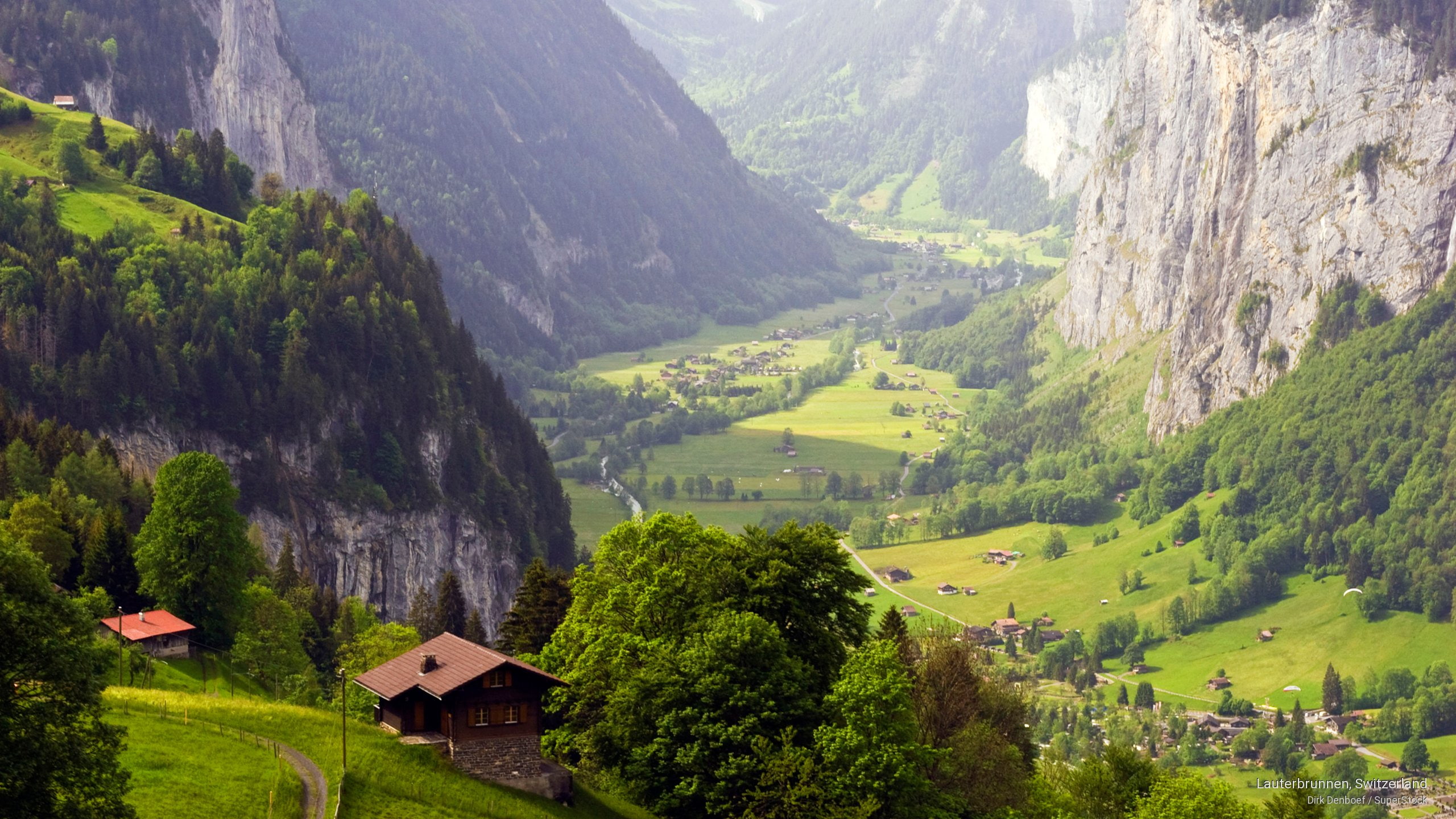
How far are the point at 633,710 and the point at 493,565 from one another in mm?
123921

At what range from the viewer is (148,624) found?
9669cm

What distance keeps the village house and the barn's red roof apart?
2501cm

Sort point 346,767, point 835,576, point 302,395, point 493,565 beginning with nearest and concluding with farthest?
point 346,767, point 835,576, point 302,395, point 493,565

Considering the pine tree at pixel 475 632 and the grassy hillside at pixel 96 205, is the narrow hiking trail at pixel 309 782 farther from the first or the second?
the grassy hillside at pixel 96 205

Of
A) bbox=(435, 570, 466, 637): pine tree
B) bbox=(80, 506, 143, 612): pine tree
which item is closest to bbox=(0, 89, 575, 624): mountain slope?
bbox=(435, 570, 466, 637): pine tree

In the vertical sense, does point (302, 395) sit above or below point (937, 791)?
above

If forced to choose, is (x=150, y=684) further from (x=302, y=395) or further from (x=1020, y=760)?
(x=302, y=395)

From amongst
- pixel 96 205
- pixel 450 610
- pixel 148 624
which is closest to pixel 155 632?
pixel 148 624

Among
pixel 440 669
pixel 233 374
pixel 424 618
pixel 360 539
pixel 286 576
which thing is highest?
pixel 233 374

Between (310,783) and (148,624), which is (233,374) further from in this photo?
(310,783)

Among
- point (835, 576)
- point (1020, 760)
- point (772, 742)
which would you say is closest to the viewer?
point (772, 742)

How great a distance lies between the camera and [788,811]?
7206cm

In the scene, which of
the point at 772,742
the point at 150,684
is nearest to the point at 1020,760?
the point at 772,742

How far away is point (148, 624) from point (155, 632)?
87 cm
